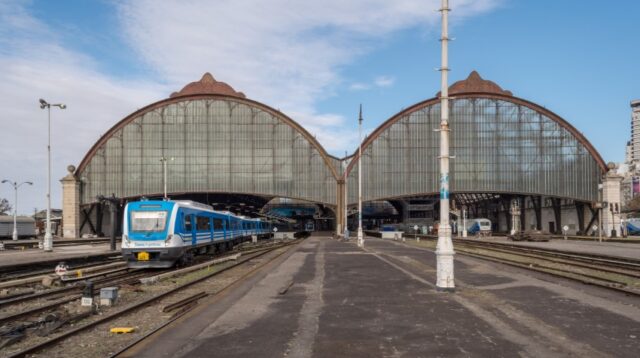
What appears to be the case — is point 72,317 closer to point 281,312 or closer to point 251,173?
point 281,312

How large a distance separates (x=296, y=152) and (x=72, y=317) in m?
65.3

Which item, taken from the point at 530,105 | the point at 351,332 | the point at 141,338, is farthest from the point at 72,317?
the point at 530,105

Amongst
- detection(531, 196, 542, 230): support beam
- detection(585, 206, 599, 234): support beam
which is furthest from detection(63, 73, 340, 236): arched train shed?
detection(585, 206, 599, 234): support beam

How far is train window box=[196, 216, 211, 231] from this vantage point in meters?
28.6

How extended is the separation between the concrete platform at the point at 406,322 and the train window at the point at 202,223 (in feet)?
36.8

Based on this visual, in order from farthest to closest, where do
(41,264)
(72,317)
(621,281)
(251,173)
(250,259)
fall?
1. (251,173)
2. (250,259)
3. (41,264)
4. (621,281)
5. (72,317)

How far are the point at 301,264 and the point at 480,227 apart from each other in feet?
212

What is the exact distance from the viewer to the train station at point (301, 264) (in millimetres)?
9641

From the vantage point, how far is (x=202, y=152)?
2936 inches

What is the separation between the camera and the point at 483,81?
79062 millimetres

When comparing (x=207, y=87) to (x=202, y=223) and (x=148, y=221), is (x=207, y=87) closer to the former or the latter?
(x=202, y=223)

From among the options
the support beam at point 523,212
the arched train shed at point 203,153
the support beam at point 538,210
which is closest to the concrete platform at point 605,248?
the arched train shed at point 203,153

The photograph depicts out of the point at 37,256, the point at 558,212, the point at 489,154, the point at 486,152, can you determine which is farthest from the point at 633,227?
the point at 37,256

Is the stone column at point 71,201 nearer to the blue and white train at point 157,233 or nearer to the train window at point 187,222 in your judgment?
the blue and white train at point 157,233
